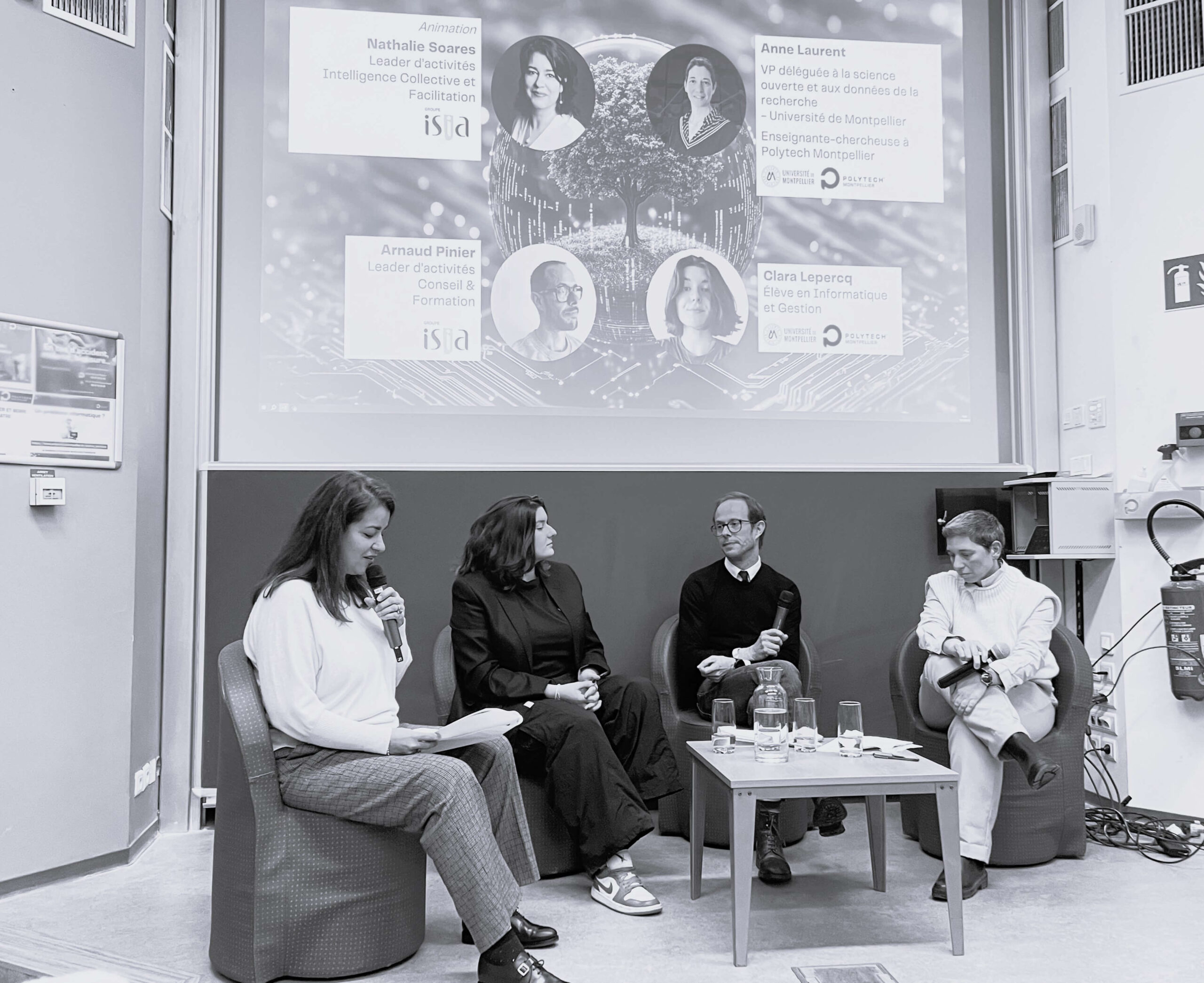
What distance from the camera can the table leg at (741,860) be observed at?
2.50 m

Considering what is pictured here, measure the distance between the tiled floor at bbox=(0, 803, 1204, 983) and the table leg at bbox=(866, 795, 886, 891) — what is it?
0.06 meters

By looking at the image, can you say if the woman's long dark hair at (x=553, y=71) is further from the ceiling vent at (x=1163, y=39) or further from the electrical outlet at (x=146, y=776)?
the electrical outlet at (x=146, y=776)

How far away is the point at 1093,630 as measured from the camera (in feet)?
13.5

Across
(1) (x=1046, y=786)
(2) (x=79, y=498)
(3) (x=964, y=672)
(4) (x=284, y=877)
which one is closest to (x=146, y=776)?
(2) (x=79, y=498)

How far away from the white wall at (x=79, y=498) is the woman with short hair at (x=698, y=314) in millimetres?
1926

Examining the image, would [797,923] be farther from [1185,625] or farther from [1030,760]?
[1185,625]

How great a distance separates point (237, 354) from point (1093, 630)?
11.4ft

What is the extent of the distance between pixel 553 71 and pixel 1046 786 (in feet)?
10.4

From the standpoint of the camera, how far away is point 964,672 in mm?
3197

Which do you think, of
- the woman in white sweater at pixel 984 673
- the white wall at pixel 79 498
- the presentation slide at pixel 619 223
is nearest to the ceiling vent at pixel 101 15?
the white wall at pixel 79 498

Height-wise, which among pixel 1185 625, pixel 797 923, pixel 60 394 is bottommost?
pixel 797 923

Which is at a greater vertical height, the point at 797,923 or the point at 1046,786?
the point at 1046,786

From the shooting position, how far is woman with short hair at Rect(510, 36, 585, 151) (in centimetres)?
416

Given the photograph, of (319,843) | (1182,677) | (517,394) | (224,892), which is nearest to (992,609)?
(1182,677)
